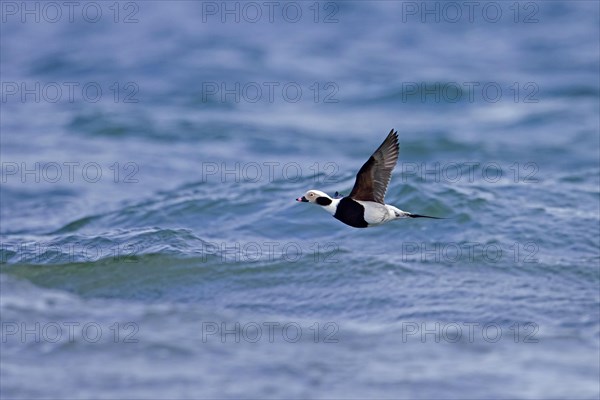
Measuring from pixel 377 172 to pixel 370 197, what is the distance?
0.80 ft

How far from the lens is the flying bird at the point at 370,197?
27.7ft

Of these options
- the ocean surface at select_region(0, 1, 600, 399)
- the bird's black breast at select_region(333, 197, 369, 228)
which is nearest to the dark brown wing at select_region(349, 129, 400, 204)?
the bird's black breast at select_region(333, 197, 369, 228)

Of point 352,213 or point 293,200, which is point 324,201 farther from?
point 293,200

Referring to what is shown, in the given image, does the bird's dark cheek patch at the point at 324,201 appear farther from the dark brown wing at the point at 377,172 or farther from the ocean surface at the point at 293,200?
the ocean surface at the point at 293,200

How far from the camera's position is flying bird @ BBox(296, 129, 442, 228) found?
8.45 m

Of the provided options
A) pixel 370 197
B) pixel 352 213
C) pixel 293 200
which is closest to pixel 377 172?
pixel 370 197

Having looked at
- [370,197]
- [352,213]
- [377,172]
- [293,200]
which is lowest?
[293,200]

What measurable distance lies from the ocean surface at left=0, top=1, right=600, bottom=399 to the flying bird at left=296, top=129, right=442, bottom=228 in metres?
1.64

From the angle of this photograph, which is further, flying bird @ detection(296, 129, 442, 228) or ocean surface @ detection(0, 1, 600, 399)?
ocean surface @ detection(0, 1, 600, 399)

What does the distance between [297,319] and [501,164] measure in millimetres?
6477

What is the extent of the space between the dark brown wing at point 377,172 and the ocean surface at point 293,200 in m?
1.77

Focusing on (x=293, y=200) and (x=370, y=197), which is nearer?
(x=370, y=197)

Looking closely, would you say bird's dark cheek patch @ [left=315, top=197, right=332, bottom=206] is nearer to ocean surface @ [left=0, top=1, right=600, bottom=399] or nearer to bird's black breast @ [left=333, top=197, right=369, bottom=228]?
bird's black breast @ [left=333, top=197, right=369, bottom=228]

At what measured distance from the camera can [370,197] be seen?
869 centimetres
